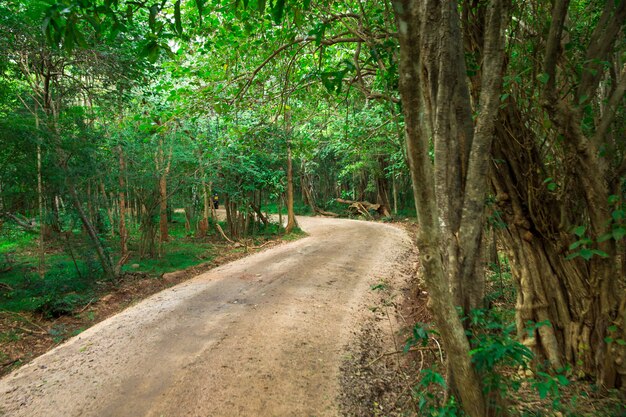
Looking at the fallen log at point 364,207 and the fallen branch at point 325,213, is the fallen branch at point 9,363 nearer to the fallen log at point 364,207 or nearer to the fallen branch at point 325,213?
the fallen log at point 364,207

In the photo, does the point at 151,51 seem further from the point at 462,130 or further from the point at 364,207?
the point at 364,207

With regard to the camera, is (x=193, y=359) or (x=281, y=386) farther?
(x=193, y=359)

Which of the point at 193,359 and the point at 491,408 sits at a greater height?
the point at 491,408

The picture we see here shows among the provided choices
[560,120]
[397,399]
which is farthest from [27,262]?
[560,120]

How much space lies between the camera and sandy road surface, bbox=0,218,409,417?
3734 millimetres

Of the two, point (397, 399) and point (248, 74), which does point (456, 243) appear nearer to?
point (397, 399)

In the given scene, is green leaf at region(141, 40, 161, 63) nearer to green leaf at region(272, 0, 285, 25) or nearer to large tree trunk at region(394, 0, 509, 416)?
green leaf at region(272, 0, 285, 25)

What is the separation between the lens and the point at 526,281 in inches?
158

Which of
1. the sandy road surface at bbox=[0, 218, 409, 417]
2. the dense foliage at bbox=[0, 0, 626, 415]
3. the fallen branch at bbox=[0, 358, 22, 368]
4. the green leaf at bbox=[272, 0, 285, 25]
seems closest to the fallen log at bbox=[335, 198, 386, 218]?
the dense foliage at bbox=[0, 0, 626, 415]

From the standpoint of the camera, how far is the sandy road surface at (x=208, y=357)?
12.3 ft

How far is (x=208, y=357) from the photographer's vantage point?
4570 millimetres

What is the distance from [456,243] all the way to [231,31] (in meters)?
4.90

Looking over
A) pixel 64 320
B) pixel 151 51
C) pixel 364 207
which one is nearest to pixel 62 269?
pixel 64 320

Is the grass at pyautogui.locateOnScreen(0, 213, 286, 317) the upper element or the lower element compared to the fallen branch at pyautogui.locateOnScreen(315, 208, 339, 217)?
lower
